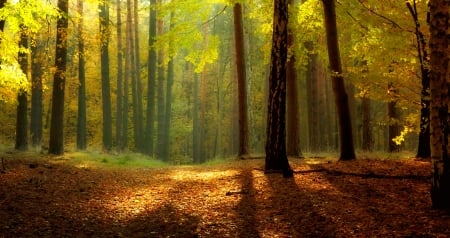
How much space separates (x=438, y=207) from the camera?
261 inches

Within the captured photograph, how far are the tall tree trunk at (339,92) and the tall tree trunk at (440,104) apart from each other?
6.29m

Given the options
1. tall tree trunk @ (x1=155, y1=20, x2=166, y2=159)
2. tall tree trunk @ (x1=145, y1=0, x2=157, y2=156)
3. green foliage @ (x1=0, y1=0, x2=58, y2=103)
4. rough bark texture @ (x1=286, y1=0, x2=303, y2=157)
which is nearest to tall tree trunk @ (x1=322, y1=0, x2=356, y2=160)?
rough bark texture @ (x1=286, y1=0, x2=303, y2=157)

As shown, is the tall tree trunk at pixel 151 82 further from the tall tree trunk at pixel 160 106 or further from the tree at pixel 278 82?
the tree at pixel 278 82

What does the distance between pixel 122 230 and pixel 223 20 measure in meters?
37.8

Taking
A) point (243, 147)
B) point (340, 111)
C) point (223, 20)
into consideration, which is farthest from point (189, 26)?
point (223, 20)

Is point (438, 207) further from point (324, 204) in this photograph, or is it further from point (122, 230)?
point (122, 230)

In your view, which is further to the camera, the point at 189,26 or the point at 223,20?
the point at 223,20

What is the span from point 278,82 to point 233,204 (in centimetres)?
368

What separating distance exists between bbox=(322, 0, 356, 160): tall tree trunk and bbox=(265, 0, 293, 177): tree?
2.88 metres

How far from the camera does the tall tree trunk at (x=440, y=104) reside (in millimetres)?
6430

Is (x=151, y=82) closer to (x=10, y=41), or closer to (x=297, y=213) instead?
(x=10, y=41)

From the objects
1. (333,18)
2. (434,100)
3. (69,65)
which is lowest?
(434,100)

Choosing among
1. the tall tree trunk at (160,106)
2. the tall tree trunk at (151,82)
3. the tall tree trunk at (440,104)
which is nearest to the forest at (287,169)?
the tall tree trunk at (440,104)

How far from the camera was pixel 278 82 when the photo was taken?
10695 millimetres
